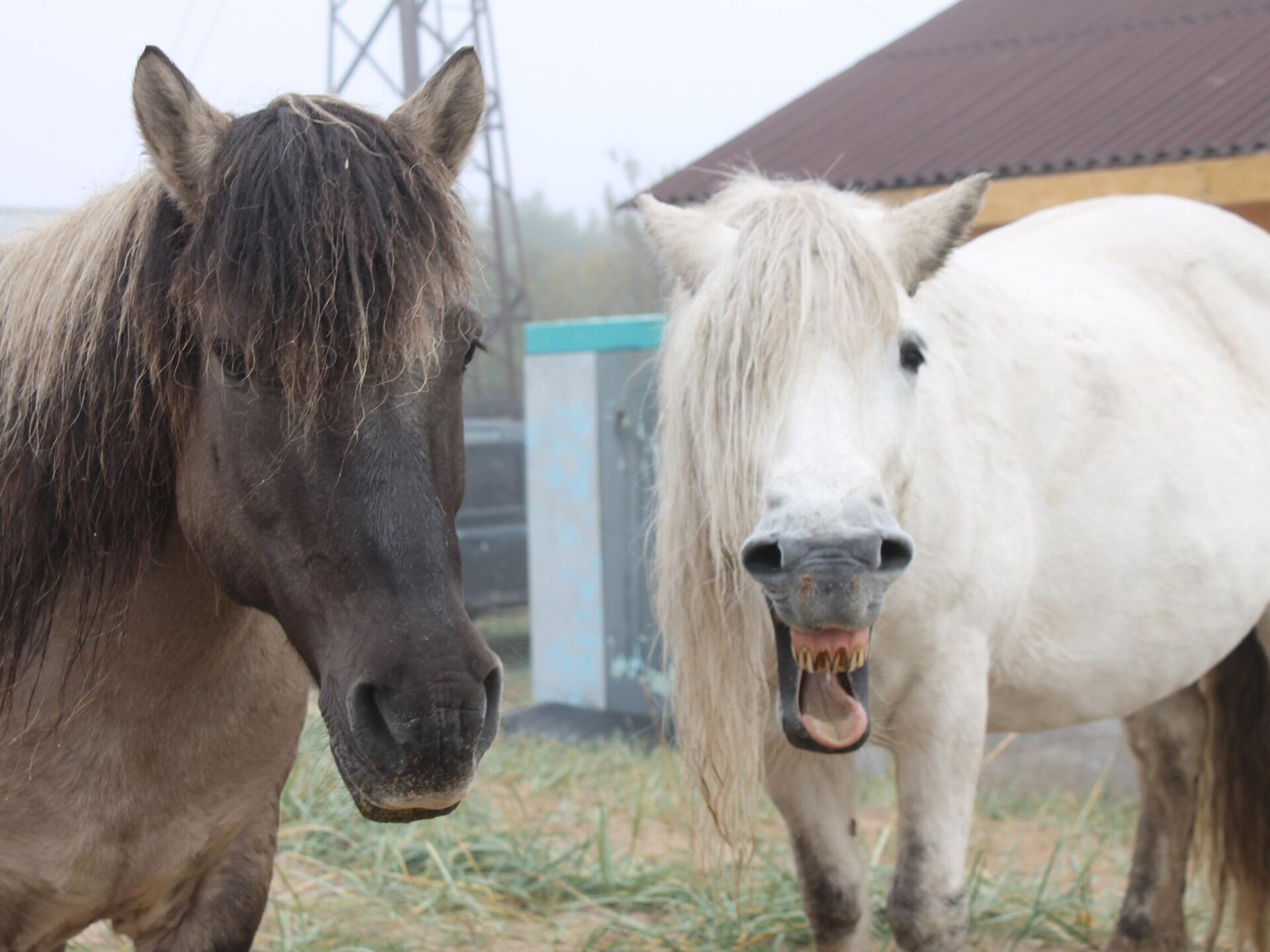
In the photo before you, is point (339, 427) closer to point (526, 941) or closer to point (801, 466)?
point (801, 466)

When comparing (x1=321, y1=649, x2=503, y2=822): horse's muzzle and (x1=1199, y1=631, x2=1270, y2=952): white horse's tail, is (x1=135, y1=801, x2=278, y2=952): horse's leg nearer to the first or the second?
(x1=321, y1=649, x2=503, y2=822): horse's muzzle

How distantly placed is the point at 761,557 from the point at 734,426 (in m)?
0.35

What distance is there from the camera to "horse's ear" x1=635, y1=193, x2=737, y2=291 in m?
2.52

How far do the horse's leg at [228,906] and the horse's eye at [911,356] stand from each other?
56.5 inches

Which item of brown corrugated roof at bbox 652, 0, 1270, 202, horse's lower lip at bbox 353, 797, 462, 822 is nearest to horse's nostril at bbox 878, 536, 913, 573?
horse's lower lip at bbox 353, 797, 462, 822

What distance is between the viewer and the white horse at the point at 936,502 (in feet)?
7.23

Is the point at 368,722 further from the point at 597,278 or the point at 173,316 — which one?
the point at 597,278

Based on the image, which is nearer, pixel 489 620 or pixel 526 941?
pixel 526 941

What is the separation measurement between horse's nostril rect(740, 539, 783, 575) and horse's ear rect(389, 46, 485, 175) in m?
0.76

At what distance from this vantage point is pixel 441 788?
62.4 inches

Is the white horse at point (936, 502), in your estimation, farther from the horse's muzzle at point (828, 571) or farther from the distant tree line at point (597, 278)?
the distant tree line at point (597, 278)

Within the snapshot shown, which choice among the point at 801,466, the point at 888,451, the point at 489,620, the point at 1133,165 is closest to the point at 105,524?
the point at 801,466

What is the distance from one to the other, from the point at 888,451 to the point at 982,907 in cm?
206

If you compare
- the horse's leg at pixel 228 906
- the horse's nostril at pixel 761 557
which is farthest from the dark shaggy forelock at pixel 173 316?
the horse's nostril at pixel 761 557
